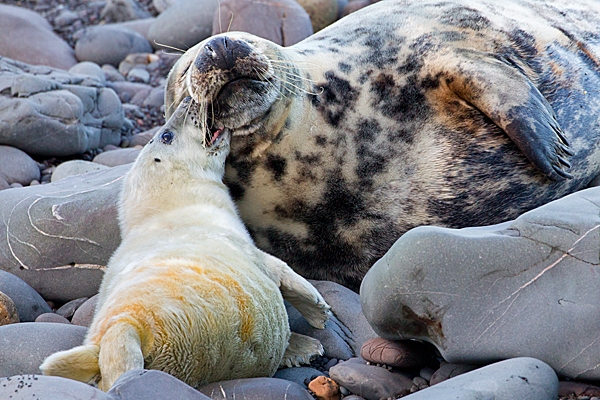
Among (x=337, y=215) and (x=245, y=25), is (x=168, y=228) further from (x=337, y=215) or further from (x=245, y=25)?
(x=245, y=25)

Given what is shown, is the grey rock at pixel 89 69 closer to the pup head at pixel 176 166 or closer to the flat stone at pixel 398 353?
the pup head at pixel 176 166

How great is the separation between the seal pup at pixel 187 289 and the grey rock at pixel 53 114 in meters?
2.35

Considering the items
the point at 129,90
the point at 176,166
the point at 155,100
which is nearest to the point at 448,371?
the point at 176,166

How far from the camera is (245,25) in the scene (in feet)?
27.1

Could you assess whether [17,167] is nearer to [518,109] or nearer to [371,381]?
[518,109]

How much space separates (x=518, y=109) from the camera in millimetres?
4016

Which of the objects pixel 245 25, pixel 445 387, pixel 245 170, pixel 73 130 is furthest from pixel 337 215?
pixel 245 25

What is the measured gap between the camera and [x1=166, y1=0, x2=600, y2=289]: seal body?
409cm

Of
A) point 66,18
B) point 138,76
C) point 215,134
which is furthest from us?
point 66,18

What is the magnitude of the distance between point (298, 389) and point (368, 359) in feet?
1.14

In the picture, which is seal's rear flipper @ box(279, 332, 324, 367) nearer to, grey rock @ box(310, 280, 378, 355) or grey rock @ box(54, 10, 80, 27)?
grey rock @ box(310, 280, 378, 355)

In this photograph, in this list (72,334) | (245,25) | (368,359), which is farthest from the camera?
(245,25)

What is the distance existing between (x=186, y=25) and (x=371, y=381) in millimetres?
6868

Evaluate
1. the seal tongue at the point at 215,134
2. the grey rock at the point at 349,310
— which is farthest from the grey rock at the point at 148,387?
the seal tongue at the point at 215,134
